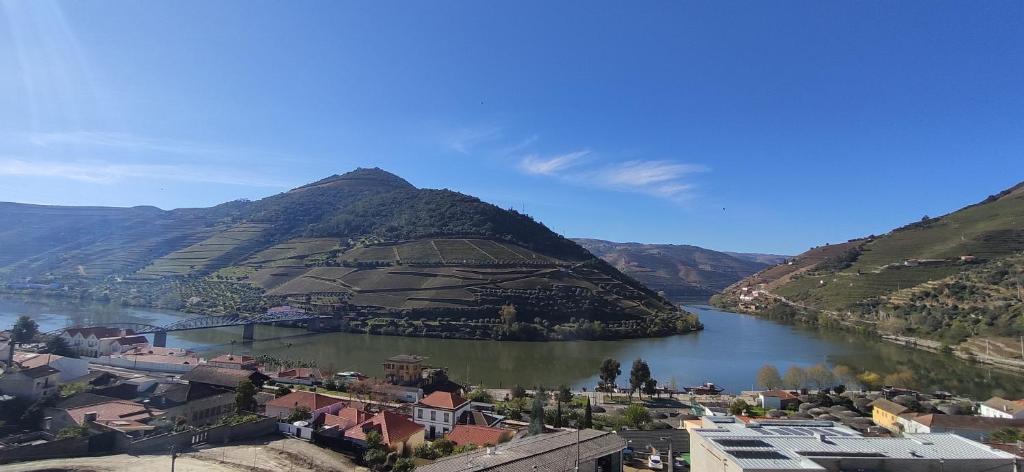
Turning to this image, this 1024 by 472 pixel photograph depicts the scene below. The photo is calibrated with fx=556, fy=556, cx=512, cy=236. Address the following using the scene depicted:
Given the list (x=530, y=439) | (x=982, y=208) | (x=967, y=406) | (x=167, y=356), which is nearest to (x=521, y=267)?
(x=167, y=356)

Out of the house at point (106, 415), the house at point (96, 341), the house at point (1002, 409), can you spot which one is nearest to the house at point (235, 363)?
the house at point (96, 341)

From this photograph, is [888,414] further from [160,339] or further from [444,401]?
[160,339]

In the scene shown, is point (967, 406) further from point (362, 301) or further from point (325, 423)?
point (362, 301)

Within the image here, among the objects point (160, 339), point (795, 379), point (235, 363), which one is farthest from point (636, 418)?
point (160, 339)

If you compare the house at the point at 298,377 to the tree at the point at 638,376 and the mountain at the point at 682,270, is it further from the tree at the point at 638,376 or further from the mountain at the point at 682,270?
the mountain at the point at 682,270

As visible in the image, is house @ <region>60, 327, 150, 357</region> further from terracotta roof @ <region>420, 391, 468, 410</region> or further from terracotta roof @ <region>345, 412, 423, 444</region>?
terracotta roof @ <region>345, 412, 423, 444</region>

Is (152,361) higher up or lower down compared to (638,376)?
lower down

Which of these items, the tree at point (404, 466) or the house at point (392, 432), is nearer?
the tree at point (404, 466)
